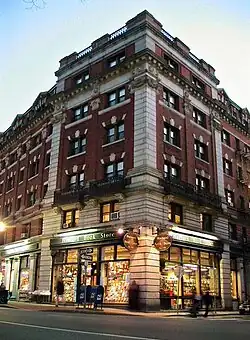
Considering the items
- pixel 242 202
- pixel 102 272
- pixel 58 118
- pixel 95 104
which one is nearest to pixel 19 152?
pixel 58 118

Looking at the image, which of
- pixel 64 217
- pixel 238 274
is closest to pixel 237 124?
pixel 238 274

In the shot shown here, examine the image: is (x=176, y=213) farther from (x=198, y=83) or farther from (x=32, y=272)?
(x=198, y=83)

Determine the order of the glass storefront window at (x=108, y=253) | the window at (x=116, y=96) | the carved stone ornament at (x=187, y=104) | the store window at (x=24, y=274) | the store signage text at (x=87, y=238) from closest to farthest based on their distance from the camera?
1. the store signage text at (x=87, y=238)
2. the glass storefront window at (x=108, y=253)
3. the window at (x=116, y=96)
4. the carved stone ornament at (x=187, y=104)
5. the store window at (x=24, y=274)

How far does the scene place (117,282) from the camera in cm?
2886

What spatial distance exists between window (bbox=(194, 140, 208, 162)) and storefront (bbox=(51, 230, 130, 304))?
12.1m

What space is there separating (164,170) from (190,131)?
6.16 m

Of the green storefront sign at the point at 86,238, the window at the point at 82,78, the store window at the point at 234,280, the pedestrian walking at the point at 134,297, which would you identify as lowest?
the pedestrian walking at the point at 134,297

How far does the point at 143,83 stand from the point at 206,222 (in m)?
13.0

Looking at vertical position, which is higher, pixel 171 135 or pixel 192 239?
pixel 171 135

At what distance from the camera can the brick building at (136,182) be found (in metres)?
28.9

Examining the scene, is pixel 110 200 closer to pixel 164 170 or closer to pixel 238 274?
pixel 164 170

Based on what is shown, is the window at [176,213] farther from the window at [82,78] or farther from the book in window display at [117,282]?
the window at [82,78]

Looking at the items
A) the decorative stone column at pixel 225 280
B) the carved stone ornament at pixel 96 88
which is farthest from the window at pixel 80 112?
the decorative stone column at pixel 225 280

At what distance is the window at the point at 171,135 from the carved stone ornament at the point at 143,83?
132 inches
